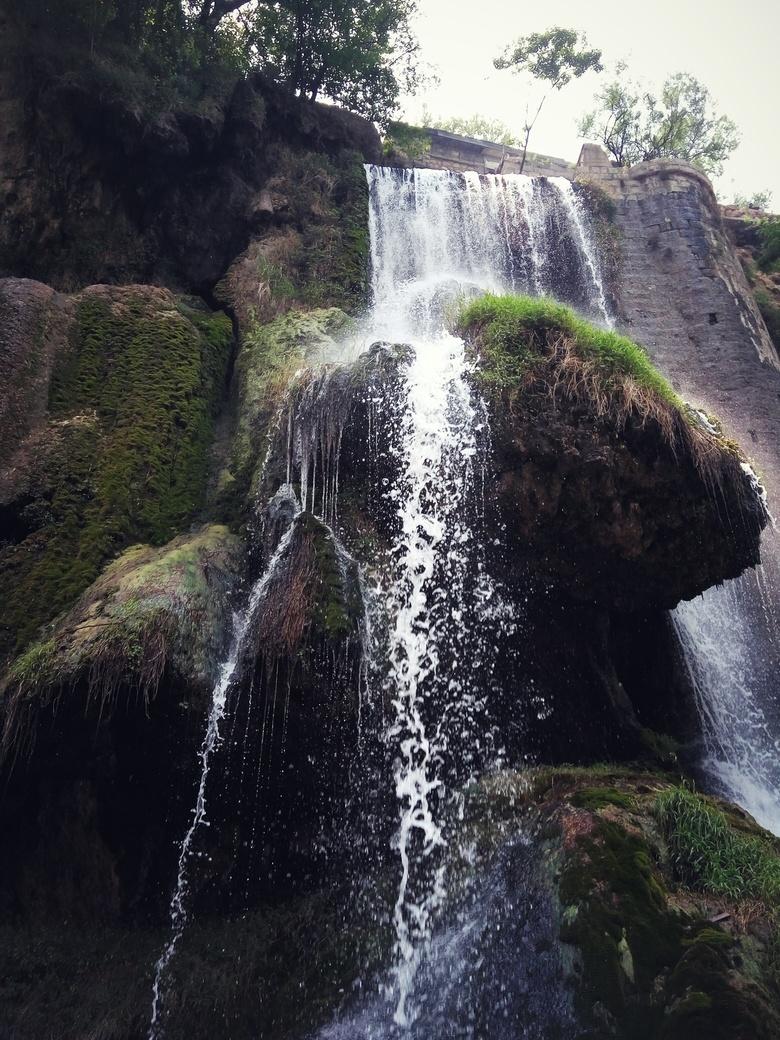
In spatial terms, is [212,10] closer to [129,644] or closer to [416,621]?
[416,621]

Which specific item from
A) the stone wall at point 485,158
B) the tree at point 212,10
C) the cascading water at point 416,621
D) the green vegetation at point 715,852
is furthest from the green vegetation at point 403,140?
the green vegetation at point 715,852

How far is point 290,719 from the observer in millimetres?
5887

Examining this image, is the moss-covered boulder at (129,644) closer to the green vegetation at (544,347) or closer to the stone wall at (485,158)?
the green vegetation at (544,347)

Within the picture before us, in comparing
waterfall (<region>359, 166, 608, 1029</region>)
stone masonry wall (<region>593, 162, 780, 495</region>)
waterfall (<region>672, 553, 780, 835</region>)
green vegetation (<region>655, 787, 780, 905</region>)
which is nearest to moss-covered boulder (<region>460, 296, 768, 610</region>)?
waterfall (<region>359, 166, 608, 1029</region>)

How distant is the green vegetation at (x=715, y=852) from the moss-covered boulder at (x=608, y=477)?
2569mm

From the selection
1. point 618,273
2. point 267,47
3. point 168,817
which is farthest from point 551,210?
point 168,817

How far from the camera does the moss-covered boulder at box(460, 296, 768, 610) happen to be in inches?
284

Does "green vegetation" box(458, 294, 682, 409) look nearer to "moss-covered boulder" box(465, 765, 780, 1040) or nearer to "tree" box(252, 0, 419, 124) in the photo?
"moss-covered boulder" box(465, 765, 780, 1040)

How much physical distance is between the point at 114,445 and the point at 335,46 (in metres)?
11.1

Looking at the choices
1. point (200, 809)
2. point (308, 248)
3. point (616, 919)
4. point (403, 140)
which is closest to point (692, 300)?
point (403, 140)

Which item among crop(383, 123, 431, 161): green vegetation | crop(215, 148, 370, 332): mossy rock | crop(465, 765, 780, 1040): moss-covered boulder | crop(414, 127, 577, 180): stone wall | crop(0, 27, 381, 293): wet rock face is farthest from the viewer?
crop(414, 127, 577, 180): stone wall

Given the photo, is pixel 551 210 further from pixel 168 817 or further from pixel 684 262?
pixel 168 817

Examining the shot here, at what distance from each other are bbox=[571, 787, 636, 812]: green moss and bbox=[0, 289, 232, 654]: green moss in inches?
192

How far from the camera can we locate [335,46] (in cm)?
1404
